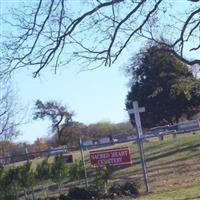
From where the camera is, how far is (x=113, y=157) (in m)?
19.1

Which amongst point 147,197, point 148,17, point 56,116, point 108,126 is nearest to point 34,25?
point 148,17

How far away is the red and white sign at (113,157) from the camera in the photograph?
62.4ft

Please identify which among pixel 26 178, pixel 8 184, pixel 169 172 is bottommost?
pixel 169 172

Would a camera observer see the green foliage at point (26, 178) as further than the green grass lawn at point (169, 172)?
Yes

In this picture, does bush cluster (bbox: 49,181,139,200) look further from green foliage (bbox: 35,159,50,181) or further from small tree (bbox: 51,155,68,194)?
green foliage (bbox: 35,159,50,181)

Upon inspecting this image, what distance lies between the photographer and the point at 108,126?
284ft

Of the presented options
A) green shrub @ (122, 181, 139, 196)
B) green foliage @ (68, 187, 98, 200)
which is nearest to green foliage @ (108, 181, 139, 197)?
green shrub @ (122, 181, 139, 196)

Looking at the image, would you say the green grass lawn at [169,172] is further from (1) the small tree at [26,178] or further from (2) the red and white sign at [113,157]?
(1) the small tree at [26,178]

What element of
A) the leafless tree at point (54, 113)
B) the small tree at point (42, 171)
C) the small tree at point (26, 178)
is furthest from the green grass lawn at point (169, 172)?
the leafless tree at point (54, 113)

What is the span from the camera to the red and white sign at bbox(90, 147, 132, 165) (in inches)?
749

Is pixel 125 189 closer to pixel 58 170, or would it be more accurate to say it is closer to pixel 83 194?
pixel 83 194

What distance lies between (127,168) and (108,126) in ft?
199

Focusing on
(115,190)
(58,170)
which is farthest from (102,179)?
(58,170)

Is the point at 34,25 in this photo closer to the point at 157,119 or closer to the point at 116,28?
the point at 116,28
